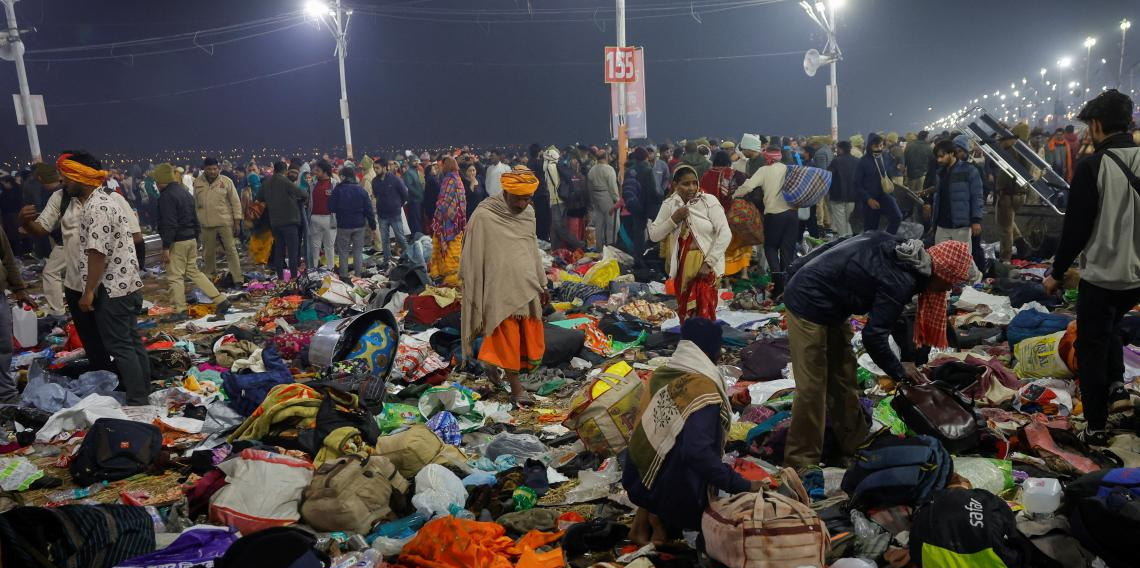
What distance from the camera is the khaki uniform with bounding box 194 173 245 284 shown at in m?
11.9

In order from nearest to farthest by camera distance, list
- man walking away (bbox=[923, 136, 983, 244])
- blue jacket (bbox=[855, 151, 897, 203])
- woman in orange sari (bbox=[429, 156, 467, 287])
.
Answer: man walking away (bbox=[923, 136, 983, 244]) < woman in orange sari (bbox=[429, 156, 467, 287]) < blue jacket (bbox=[855, 151, 897, 203])

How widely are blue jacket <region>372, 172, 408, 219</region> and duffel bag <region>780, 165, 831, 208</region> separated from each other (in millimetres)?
6463

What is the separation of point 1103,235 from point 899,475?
1865 millimetres

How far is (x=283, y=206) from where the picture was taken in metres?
12.2

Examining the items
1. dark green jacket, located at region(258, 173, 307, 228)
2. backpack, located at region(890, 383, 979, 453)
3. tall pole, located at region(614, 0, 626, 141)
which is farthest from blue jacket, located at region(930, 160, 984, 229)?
dark green jacket, located at region(258, 173, 307, 228)

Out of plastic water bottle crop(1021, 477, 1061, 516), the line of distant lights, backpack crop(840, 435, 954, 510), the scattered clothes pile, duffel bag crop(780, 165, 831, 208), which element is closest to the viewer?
the scattered clothes pile

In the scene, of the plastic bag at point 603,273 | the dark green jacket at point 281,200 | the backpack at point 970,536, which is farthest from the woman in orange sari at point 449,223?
the backpack at point 970,536

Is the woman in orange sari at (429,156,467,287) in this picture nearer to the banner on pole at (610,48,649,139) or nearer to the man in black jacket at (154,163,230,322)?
the man in black jacket at (154,163,230,322)

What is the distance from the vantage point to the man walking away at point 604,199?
1316 centimetres

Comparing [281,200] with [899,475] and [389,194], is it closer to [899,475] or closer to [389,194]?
[389,194]

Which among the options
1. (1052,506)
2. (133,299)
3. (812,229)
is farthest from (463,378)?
(812,229)

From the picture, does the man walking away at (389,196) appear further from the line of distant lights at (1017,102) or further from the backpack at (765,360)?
the line of distant lights at (1017,102)

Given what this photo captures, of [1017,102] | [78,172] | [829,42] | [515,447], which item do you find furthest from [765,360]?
[1017,102]

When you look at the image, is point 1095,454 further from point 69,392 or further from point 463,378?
point 69,392
